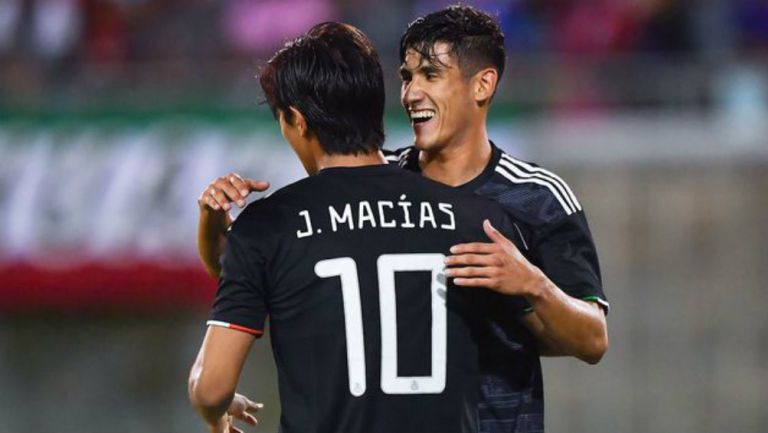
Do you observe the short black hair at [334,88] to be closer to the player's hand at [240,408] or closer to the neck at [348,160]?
the neck at [348,160]

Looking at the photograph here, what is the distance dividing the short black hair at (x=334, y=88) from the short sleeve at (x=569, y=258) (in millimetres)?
621

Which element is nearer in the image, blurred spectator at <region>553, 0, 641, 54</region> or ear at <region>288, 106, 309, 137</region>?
ear at <region>288, 106, 309, 137</region>

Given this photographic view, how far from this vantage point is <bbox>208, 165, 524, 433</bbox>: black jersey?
3625mm

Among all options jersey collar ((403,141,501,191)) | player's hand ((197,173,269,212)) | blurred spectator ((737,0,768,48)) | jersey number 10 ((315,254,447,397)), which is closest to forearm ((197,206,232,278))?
player's hand ((197,173,269,212))

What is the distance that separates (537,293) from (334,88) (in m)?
0.69

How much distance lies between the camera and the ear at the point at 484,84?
4.49m

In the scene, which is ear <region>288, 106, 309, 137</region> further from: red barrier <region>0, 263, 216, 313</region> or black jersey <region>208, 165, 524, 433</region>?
red barrier <region>0, 263, 216, 313</region>

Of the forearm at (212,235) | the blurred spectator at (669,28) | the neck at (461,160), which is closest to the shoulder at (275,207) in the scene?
the forearm at (212,235)

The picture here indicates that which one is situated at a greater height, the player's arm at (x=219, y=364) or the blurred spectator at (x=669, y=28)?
the blurred spectator at (x=669, y=28)

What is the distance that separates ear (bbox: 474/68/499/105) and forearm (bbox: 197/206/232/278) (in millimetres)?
848

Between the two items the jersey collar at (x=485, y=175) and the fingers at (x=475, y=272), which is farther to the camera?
the jersey collar at (x=485, y=175)

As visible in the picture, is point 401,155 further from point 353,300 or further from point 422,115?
point 353,300

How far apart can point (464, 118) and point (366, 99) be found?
2.48ft

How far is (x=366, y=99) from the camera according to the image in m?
3.74
